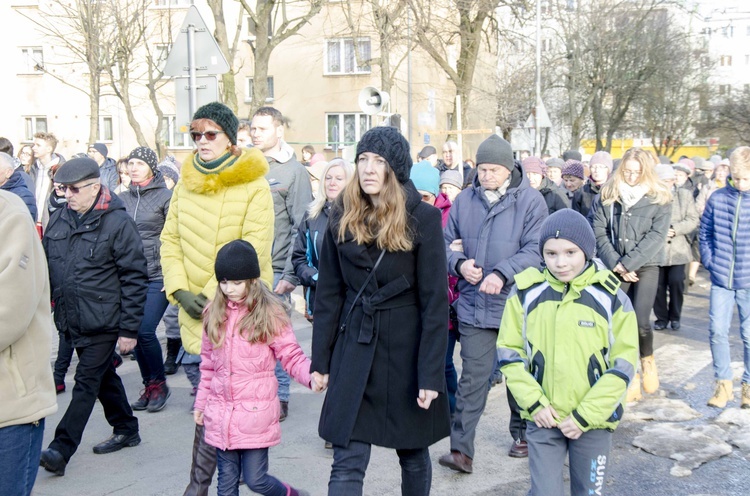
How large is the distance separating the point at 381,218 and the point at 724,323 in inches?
178

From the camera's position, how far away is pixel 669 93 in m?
47.5

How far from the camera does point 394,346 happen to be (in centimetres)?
408

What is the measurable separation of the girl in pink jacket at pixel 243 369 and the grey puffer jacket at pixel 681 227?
24.4ft

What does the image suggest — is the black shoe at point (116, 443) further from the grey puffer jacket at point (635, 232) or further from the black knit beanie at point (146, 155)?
the grey puffer jacket at point (635, 232)

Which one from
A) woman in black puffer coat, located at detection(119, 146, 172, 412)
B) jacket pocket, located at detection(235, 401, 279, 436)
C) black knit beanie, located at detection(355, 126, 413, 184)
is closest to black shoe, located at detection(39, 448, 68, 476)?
woman in black puffer coat, located at detection(119, 146, 172, 412)

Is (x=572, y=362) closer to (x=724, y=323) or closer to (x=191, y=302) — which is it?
(x=191, y=302)

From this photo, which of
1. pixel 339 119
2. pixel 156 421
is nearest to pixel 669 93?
pixel 339 119

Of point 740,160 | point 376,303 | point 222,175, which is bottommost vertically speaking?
point 376,303

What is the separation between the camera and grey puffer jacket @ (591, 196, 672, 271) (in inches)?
282

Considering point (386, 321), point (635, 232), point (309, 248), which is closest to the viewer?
point (386, 321)

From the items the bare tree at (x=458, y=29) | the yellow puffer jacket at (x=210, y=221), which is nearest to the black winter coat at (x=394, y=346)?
the yellow puffer jacket at (x=210, y=221)

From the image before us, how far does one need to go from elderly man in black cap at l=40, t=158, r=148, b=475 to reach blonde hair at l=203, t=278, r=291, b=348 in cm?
142

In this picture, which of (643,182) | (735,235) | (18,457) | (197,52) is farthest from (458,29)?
(18,457)

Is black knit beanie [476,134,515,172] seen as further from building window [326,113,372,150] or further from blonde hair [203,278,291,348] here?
building window [326,113,372,150]
